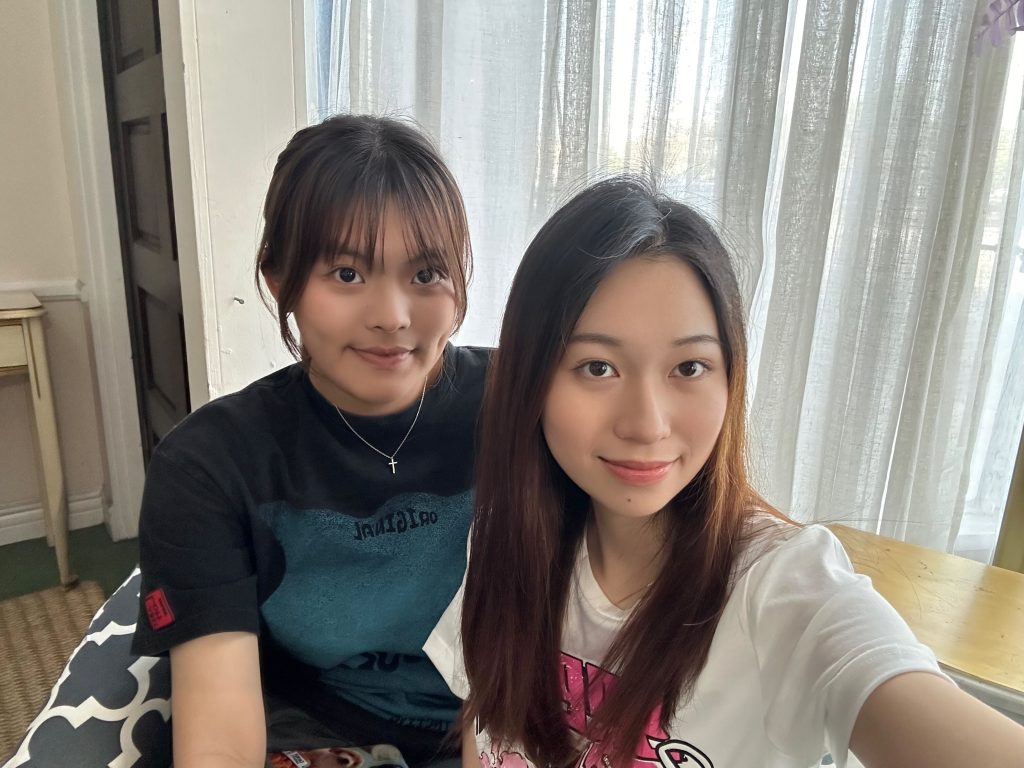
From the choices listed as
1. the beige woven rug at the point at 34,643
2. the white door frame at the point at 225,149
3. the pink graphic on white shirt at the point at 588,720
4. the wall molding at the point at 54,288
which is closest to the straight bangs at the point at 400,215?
the pink graphic on white shirt at the point at 588,720

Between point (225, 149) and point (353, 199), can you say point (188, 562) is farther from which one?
point (225, 149)

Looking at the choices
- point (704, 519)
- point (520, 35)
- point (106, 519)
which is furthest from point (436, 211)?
point (106, 519)

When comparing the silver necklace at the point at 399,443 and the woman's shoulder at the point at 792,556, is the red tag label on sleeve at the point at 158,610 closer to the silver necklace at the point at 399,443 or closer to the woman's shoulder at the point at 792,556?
the silver necklace at the point at 399,443

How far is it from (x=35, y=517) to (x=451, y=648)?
2.18 metres

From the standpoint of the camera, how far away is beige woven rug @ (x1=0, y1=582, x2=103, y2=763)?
1675 millimetres

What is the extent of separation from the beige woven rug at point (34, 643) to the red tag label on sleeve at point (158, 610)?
1068mm

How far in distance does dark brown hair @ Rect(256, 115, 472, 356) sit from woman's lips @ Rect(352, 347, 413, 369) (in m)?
0.10

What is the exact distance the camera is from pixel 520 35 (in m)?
1.25

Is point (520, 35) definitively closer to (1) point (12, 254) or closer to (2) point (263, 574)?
(2) point (263, 574)

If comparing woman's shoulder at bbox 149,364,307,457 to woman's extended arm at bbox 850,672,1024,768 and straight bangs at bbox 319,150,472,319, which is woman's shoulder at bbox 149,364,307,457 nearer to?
straight bangs at bbox 319,150,472,319

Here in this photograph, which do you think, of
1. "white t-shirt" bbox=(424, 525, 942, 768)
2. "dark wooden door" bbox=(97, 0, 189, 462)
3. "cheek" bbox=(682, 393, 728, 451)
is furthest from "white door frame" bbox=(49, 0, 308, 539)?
"cheek" bbox=(682, 393, 728, 451)

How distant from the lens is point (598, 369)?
62cm

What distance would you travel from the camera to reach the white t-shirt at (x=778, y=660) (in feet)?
1.64

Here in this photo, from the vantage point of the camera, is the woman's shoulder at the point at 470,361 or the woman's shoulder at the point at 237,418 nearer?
the woman's shoulder at the point at 237,418
